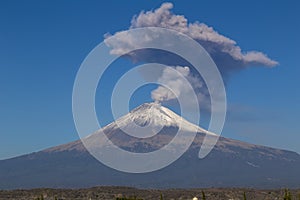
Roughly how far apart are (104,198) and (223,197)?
32329 millimetres

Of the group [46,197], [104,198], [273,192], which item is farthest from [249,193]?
[46,197]

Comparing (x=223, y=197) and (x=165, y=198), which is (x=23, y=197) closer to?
(x=165, y=198)

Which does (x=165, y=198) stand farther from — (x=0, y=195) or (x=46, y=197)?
(x=0, y=195)

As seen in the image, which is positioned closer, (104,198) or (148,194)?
(104,198)

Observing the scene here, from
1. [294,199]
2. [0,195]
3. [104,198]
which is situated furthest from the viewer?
[0,195]

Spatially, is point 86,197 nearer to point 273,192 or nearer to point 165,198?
point 165,198

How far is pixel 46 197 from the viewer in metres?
147

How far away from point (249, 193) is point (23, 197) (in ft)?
217

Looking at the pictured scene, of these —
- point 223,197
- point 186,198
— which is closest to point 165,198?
point 186,198

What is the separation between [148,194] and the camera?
545 ft

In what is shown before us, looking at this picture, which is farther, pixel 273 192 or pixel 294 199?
pixel 273 192

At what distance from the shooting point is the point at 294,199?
454 feet

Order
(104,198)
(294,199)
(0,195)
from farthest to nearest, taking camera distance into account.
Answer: (0,195) → (104,198) → (294,199)

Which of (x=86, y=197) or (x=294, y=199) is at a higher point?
(x=86, y=197)
